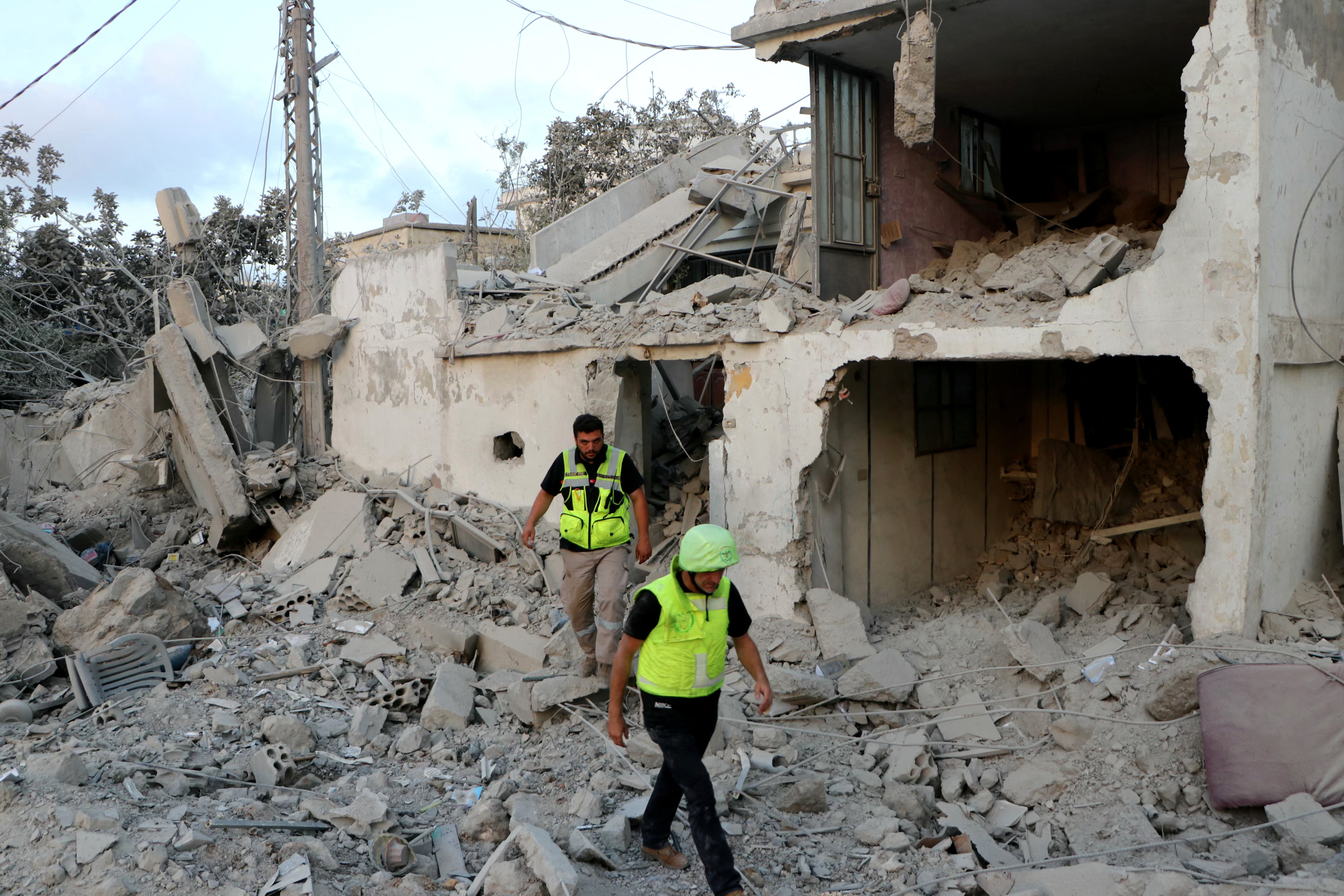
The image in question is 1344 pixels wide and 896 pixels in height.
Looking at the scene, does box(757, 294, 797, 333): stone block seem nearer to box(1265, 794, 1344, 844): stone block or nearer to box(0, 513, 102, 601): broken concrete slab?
box(1265, 794, 1344, 844): stone block

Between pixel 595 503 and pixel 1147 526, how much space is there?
16.6ft

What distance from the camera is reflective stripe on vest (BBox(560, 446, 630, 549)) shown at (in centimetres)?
604

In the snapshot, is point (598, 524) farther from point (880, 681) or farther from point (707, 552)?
point (880, 681)

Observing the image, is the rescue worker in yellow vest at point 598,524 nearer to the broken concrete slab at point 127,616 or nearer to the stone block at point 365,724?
the stone block at point 365,724

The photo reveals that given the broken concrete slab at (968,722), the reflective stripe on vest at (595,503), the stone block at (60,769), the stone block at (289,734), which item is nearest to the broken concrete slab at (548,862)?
the reflective stripe on vest at (595,503)

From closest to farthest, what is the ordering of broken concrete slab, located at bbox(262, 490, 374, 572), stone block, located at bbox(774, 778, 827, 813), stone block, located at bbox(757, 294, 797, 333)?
1. stone block, located at bbox(774, 778, 827, 813)
2. stone block, located at bbox(757, 294, 797, 333)
3. broken concrete slab, located at bbox(262, 490, 374, 572)

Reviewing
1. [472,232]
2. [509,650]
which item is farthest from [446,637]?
[472,232]

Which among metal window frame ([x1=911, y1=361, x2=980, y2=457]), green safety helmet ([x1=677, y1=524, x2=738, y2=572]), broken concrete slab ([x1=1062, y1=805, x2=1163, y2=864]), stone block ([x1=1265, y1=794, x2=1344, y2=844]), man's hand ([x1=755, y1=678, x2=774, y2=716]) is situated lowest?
broken concrete slab ([x1=1062, y1=805, x2=1163, y2=864])

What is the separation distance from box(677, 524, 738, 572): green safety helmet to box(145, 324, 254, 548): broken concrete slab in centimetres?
770

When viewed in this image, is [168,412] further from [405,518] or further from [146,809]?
[146,809]

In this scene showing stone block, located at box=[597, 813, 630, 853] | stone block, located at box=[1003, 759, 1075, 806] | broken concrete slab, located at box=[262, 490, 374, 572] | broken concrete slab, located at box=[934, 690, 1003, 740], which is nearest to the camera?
stone block, located at box=[597, 813, 630, 853]

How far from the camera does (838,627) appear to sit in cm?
743

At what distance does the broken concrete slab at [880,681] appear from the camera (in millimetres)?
6613

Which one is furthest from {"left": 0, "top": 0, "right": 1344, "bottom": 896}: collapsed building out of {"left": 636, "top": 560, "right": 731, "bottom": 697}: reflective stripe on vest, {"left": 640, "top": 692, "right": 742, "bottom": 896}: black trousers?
{"left": 636, "top": 560, "right": 731, "bottom": 697}: reflective stripe on vest
